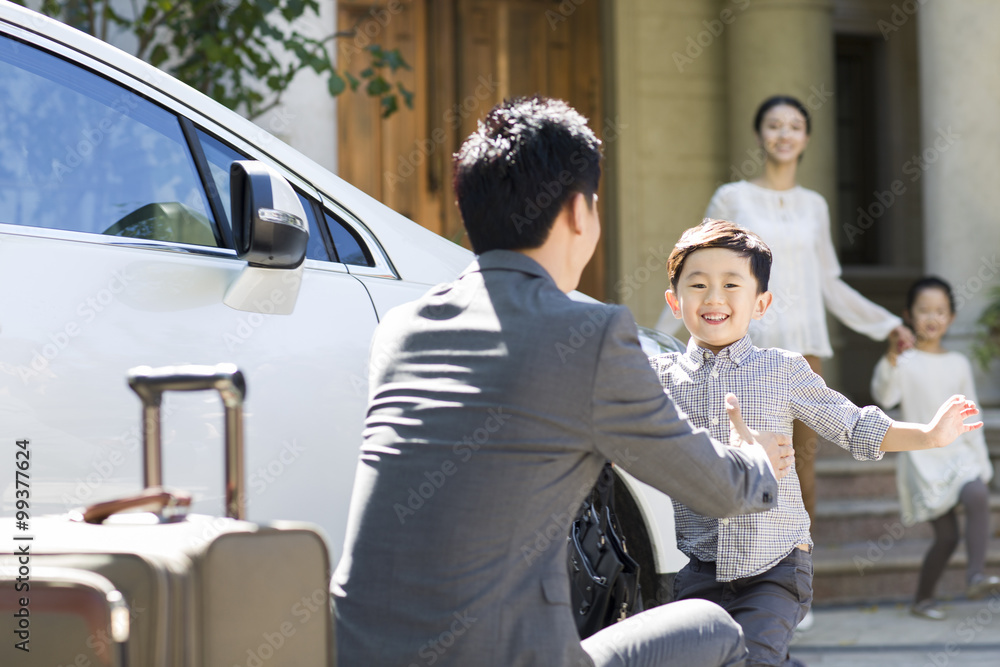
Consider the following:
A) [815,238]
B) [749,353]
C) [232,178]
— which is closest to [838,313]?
[815,238]

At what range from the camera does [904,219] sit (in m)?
8.73

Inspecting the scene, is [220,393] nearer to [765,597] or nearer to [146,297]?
[146,297]

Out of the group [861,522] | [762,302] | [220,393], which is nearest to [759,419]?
[762,302]

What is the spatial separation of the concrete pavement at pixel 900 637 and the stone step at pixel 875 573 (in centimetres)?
8

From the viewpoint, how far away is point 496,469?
5.49ft

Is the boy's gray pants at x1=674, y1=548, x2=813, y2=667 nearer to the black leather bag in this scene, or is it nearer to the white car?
the black leather bag

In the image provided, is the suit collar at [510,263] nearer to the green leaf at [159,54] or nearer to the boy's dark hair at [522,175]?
the boy's dark hair at [522,175]

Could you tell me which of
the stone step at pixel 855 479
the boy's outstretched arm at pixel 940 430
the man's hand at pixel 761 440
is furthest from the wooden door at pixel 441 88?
the man's hand at pixel 761 440

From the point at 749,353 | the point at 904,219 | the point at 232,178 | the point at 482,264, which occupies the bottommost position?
the point at 749,353

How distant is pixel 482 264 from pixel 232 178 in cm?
68

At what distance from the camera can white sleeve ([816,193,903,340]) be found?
14.8ft

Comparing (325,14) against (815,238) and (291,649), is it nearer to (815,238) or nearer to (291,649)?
(815,238)

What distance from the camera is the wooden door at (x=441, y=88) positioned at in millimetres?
7277

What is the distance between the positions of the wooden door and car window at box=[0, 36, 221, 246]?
4.74 meters
